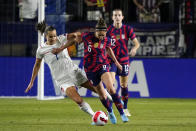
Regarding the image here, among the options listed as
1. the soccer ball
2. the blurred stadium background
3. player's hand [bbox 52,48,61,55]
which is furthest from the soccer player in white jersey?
the blurred stadium background

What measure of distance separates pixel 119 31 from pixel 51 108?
112 inches

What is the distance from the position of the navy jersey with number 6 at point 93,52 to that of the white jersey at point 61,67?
237mm

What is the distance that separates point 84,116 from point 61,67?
1.91 metres

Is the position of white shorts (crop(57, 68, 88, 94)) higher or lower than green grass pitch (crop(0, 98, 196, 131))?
higher

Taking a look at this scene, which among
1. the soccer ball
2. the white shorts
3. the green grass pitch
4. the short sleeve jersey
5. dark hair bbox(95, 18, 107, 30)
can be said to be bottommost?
the green grass pitch

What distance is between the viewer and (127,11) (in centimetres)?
1789

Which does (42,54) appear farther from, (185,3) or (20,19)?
(185,3)

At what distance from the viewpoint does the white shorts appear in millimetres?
9312

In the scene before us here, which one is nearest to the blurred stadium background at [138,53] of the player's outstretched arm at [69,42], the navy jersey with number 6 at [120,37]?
the navy jersey with number 6 at [120,37]

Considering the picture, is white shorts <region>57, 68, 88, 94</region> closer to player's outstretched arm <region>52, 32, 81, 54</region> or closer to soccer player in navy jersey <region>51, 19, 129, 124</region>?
soccer player in navy jersey <region>51, 19, 129, 124</region>

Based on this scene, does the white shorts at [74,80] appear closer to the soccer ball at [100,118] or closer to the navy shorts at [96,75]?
the navy shorts at [96,75]

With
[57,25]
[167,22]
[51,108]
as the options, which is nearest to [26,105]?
[51,108]

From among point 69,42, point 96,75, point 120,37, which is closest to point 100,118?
point 96,75

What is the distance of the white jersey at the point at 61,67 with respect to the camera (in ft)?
30.8
